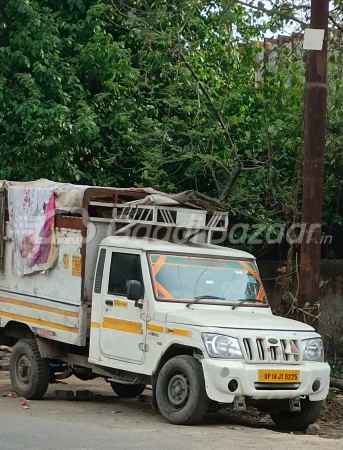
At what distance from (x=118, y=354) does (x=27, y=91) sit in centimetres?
616

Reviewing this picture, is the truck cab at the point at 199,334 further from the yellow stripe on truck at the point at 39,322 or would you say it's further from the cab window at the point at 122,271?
the yellow stripe on truck at the point at 39,322

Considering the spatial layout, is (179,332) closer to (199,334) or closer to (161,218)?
(199,334)

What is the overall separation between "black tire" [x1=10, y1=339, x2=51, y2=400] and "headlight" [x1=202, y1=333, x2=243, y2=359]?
2968mm

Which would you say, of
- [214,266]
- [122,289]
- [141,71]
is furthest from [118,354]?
[141,71]

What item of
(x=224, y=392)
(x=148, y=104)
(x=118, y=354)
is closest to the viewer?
(x=224, y=392)

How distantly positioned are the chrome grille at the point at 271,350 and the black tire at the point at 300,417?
2.05ft

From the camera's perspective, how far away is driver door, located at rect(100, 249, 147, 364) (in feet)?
31.6

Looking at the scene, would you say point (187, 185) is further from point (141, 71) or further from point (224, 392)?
point (224, 392)

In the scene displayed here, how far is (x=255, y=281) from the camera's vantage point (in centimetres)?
1041

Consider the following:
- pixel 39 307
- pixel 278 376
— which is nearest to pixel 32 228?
pixel 39 307

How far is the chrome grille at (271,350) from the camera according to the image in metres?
8.86

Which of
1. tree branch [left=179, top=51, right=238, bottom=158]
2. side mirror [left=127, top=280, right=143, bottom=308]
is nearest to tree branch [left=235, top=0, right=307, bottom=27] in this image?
tree branch [left=179, top=51, right=238, bottom=158]

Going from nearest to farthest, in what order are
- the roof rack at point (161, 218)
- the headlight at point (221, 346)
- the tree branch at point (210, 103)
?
the headlight at point (221, 346)
the roof rack at point (161, 218)
the tree branch at point (210, 103)

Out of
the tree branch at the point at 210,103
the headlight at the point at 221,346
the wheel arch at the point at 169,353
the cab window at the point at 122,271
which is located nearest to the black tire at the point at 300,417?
the headlight at the point at 221,346
